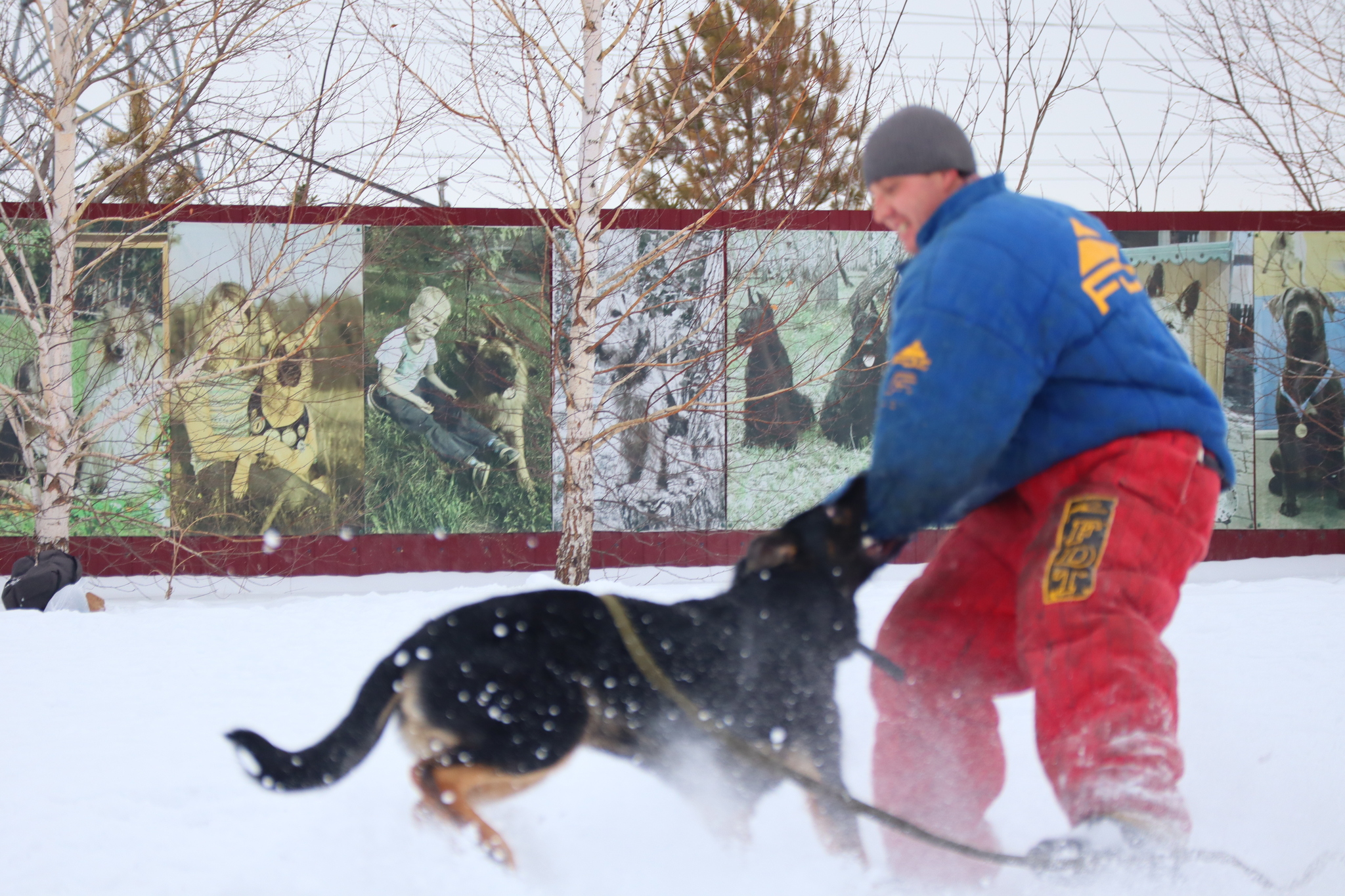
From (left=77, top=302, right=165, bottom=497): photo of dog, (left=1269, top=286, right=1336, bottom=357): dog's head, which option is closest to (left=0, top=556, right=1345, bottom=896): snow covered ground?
(left=77, top=302, right=165, bottom=497): photo of dog

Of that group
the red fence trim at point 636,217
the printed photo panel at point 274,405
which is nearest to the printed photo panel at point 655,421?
the red fence trim at point 636,217

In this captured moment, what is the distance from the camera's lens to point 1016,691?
212 cm

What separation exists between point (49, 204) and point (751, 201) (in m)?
6.15

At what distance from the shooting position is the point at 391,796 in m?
2.36

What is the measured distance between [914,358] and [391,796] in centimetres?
181

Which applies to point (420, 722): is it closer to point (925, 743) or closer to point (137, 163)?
point (925, 743)

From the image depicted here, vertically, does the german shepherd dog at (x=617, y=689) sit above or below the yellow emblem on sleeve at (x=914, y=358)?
below

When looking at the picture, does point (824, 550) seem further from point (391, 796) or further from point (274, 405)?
point (274, 405)

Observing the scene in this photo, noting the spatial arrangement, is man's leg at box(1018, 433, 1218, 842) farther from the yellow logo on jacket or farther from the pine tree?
the pine tree

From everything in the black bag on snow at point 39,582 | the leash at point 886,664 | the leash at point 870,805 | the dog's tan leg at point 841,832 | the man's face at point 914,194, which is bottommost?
the black bag on snow at point 39,582

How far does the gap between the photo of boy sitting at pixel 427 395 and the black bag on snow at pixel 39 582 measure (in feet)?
11.8

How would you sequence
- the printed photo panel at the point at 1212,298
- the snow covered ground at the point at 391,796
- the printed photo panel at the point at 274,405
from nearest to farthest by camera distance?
the snow covered ground at the point at 391,796 < the printed photo panel at the point at 274,405 < the printed photo panel at the point at 1212,298

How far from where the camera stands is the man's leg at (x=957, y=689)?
6.58 ft

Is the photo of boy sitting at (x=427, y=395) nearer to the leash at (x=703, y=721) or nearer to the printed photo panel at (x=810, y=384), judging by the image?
the printed photo panel at (x=810, y=384)
